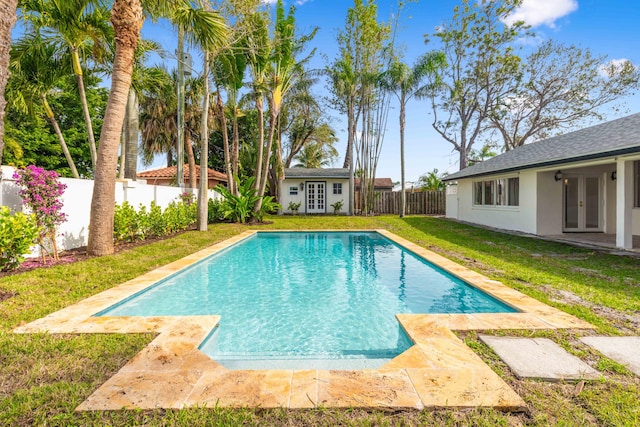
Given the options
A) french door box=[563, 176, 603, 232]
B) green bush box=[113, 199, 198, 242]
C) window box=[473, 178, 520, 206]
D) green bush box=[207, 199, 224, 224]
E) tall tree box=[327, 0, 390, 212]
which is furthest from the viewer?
tall tree box=[327, 0, 390, 212]

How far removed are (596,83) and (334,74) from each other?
1753 cm

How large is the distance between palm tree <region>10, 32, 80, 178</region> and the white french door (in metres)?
13.9

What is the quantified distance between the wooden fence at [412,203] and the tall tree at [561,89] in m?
8.53

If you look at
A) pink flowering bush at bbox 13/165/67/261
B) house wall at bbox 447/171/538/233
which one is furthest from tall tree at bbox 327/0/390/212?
pink flowering bush at bbox 13/165/67/261

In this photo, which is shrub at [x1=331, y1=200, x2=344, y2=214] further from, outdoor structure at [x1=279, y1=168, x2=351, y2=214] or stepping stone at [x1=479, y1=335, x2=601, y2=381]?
stepping stone at [x1=479, y1=335, x2=601, y2=381]

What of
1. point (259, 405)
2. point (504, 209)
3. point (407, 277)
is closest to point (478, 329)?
point (259, 405)

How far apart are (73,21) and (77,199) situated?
5135 millimetres

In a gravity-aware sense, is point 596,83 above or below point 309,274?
above

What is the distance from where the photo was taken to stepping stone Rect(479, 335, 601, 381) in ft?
8.02

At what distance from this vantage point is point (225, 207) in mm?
15234

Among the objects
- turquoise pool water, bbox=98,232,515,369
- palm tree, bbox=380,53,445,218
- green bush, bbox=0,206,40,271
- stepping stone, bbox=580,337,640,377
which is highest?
palm tree, bbox=380,53,445,218

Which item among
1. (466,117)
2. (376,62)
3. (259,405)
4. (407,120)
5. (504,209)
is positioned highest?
(376,62)

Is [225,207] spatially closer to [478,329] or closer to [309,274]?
[309,274]

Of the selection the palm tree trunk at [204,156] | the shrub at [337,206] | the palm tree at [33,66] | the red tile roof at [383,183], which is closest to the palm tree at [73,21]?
the palm tree at [33,66]
